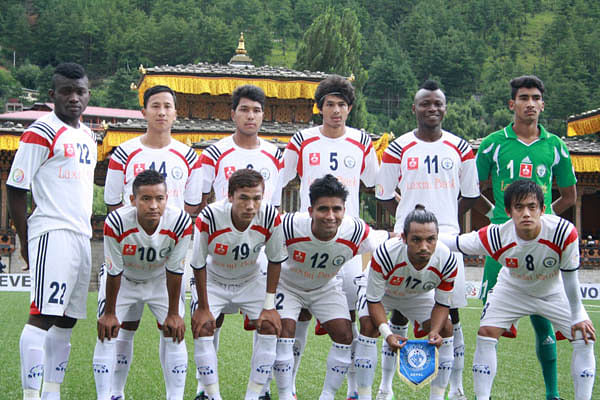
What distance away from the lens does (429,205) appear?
575 cm

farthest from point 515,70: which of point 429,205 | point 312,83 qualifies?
point 429,205

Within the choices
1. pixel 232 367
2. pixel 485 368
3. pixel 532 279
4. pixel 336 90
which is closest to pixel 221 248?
pixel 336 90

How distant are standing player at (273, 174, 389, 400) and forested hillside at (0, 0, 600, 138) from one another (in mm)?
54596

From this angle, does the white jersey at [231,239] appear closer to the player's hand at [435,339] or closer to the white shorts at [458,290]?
the player's hand at [435,339]

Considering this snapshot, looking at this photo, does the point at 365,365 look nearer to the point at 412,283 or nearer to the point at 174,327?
the point at 412,283

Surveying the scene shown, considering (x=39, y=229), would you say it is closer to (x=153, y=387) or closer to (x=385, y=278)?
(x=153, y=387)

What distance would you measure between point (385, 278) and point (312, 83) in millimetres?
18139

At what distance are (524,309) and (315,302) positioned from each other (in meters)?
1.57

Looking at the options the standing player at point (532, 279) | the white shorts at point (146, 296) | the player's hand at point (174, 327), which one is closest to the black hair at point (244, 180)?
the white shorts at point (146, 296)

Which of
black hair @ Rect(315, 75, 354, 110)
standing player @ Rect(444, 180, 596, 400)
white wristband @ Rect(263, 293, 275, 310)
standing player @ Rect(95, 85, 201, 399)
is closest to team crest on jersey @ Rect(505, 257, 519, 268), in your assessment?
standing player @ Rect(444, 180, 596, 400)

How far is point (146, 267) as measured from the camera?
17.0 feet

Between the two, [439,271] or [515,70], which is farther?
[515,70]

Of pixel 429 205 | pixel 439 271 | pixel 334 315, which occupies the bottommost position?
pixel 334 315

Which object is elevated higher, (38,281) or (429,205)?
(429,205)
